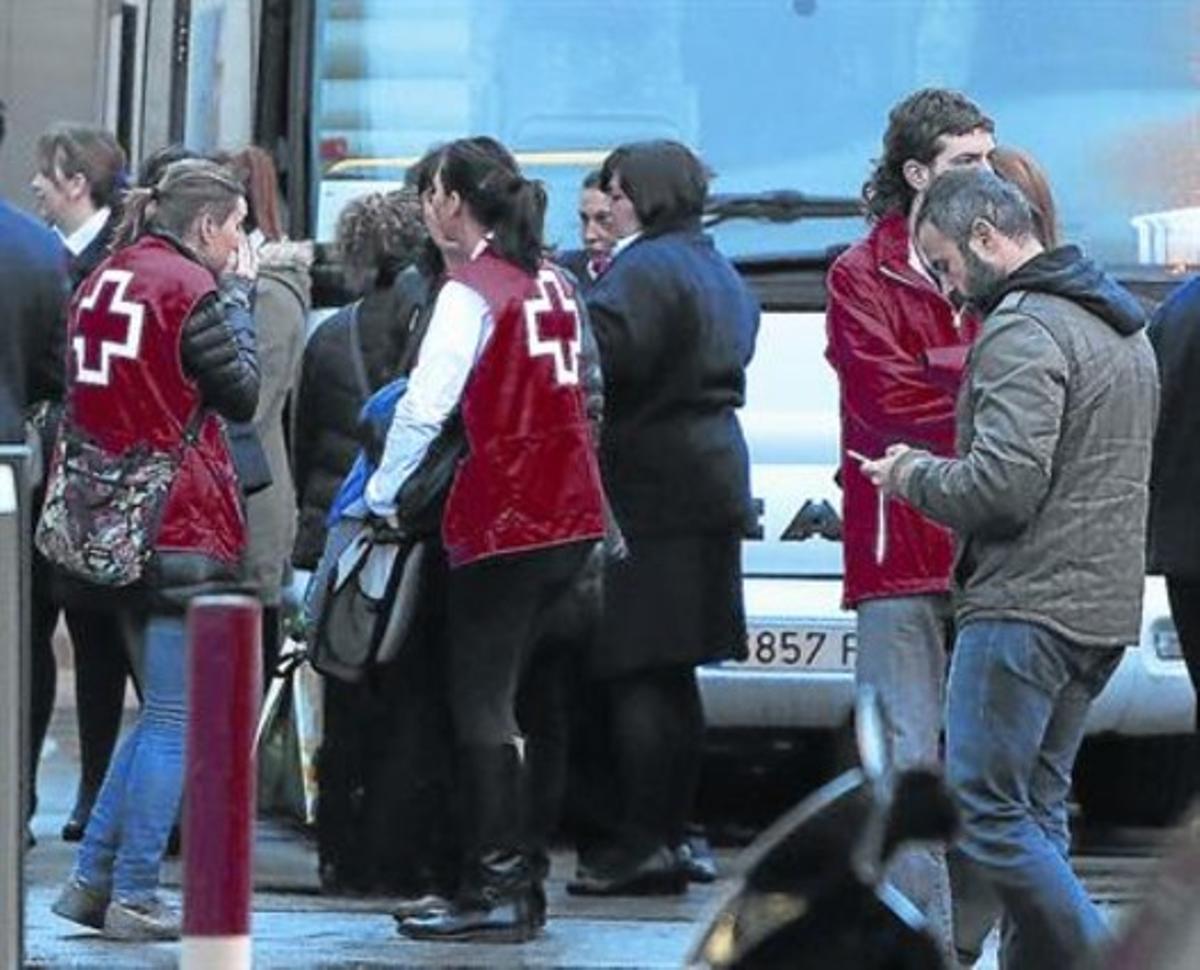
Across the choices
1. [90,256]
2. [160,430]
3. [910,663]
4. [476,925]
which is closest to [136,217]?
[160,430]

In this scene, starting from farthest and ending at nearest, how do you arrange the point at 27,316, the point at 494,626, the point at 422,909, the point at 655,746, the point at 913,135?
the point at 655,746, the point at 27,316, the point at 422,909, the point at 494,626, the point at 913,135

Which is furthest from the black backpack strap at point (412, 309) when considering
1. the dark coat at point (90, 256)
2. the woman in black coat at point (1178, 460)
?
the woman in black coat at point (1178, 460)

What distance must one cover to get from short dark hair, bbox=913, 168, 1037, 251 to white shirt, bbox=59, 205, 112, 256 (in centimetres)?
371

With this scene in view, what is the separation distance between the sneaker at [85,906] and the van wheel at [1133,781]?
12.4ft

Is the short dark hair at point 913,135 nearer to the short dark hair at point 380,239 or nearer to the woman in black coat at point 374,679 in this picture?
the woman in black coat at point 374,679

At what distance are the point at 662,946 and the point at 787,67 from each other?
331 centimetres

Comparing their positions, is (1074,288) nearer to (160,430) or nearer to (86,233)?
(160,430)

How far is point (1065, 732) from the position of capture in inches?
303

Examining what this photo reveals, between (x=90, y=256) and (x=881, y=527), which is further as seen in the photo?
(x=90, y=256)

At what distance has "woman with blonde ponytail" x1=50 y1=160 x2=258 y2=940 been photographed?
8891mm

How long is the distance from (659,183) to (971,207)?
2.27 meters

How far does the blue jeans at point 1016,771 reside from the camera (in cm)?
746

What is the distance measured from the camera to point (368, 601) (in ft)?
30.0

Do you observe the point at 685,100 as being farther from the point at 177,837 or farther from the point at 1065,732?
the point at 1065,732
